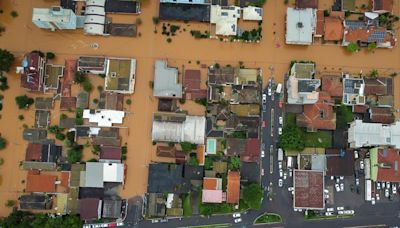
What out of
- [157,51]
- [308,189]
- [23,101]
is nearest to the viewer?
[308,189]

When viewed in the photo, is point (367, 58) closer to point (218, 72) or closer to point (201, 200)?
point (218, 72)

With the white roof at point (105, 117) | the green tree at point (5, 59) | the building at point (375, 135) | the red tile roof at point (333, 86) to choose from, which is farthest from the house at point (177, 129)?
the green tree at point (5, 59)

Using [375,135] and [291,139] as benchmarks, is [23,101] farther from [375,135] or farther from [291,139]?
[375,135]

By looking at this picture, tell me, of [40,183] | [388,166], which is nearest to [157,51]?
[40,183]

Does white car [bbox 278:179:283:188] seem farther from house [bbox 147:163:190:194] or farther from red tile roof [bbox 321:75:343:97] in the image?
red tile roof [bbox 321:75:343:97]

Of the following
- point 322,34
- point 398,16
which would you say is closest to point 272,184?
point 322,34

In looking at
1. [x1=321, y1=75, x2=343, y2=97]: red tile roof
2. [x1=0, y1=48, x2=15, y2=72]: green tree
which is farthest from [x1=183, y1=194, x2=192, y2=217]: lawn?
[x1=0, y1=48, x2=15, y2=72]: green tree
